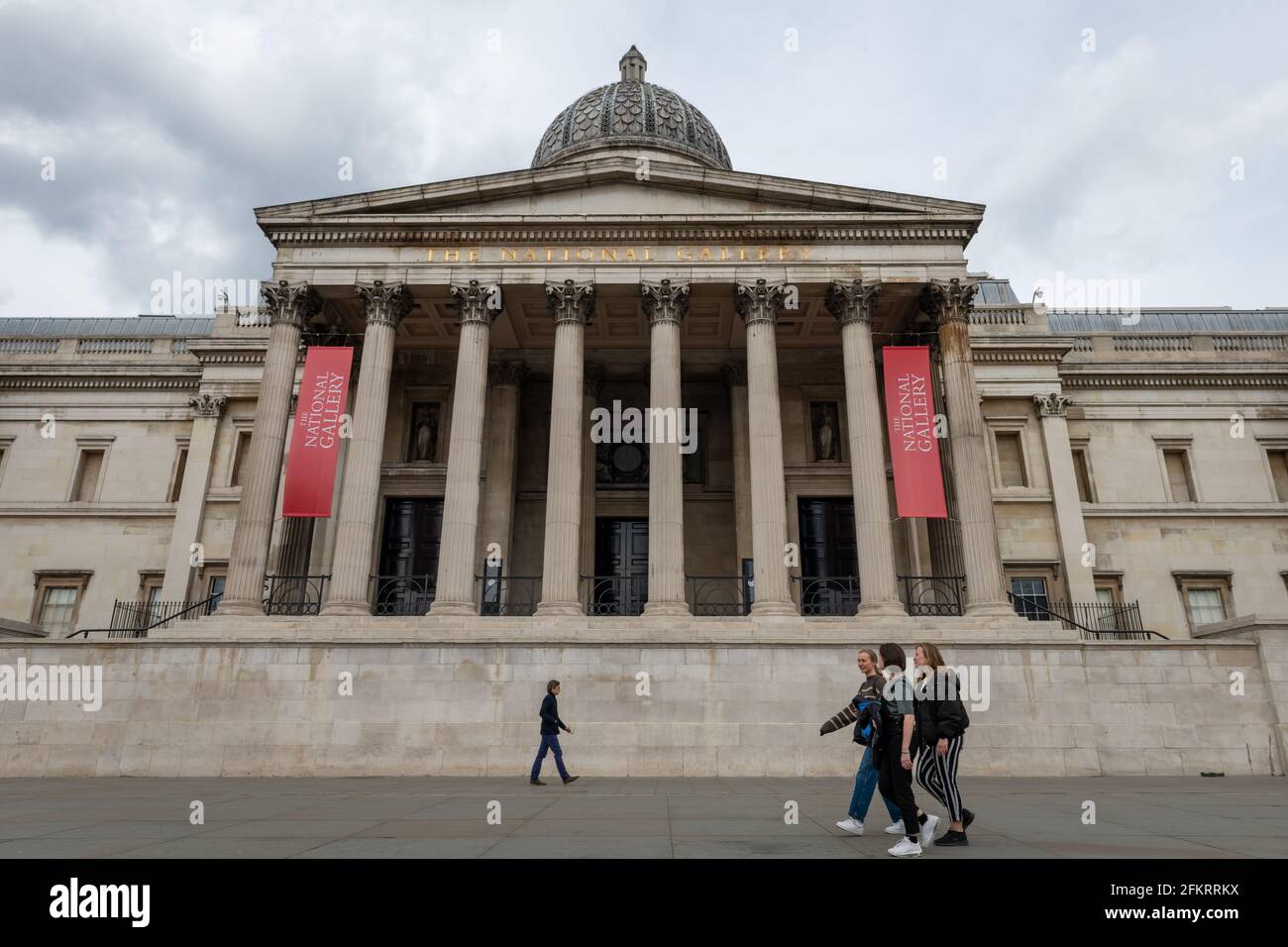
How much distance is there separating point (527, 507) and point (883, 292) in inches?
519

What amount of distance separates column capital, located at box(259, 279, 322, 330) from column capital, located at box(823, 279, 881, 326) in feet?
49.1

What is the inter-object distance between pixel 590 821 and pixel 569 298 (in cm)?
1618

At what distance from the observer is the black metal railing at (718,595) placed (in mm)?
24203

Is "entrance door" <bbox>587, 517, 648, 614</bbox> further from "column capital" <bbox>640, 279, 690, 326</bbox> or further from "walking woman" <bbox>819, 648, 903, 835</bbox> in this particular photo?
"walking woman" <bbox>819, 648, 903, 835</bbox>

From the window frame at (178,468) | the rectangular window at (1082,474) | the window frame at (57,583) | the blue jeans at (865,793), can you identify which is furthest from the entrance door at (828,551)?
the window frame at (57,583)

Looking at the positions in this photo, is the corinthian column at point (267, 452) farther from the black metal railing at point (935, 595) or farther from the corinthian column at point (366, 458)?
the black metal railing at point (935, 595)

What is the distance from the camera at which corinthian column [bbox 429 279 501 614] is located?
2009 centimetres

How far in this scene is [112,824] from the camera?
29.6 ft

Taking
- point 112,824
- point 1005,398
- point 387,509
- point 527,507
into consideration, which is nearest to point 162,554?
point 387,509

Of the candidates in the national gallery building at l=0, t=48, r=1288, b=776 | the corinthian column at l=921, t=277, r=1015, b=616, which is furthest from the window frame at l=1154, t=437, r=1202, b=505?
the corinthian column at l=921, t=277, r=1015, b=616

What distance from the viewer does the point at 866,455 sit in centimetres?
2119

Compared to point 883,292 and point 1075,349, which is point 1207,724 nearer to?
point 883,292

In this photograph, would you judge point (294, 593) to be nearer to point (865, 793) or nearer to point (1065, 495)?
point (865, 793)

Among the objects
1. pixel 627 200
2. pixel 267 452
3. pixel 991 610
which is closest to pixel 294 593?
pixel 267 452
